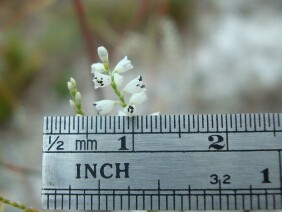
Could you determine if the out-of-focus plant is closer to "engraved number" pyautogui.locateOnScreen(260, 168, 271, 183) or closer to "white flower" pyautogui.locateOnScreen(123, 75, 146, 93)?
"white flower" pyautogui.locateOnScreen(123, 75, 146, 93)

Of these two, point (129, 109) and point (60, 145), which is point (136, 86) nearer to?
point (129, 109)

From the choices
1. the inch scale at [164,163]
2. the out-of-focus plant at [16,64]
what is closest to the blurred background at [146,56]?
the out-of-focus plant at [16,64]

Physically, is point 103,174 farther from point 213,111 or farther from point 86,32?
point 213,111

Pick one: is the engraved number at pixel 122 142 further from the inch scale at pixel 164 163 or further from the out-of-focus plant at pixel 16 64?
the out-of-focus plant at pixel 16 64

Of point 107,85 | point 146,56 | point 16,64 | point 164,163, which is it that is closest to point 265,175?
point 164,163

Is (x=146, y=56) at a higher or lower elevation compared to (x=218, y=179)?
higher

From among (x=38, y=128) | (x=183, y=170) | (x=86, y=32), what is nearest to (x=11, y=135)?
(x=38, y=128)

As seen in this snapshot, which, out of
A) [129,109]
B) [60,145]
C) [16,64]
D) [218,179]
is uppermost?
[16,64]
